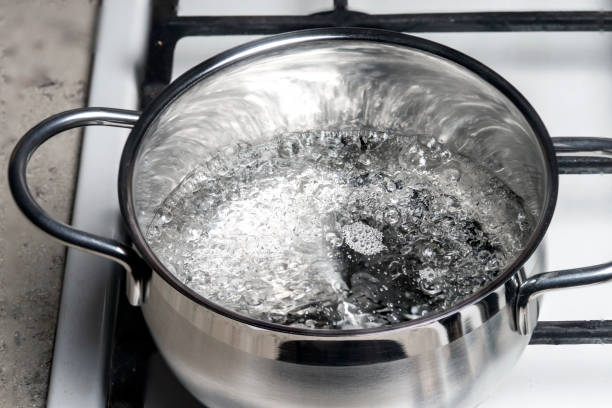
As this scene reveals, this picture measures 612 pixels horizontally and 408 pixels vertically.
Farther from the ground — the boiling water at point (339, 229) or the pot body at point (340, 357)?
the boiling water at point (339, 229)

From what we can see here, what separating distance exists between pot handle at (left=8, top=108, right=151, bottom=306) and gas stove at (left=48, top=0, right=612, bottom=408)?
2.6 inches

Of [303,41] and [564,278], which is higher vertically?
[303,41]

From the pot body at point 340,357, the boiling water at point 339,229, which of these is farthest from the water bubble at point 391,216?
the pot body at point 340,357

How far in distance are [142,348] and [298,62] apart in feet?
0.55

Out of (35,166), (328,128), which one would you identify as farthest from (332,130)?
(35,166)

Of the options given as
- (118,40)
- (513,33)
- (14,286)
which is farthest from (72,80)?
(513,33)

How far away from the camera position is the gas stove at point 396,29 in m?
0.40

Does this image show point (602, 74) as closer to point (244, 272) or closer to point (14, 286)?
point (244, 272)

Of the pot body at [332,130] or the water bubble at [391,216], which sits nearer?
the pot body at [332,130]

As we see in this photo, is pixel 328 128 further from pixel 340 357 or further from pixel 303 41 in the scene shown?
pixel 340 357

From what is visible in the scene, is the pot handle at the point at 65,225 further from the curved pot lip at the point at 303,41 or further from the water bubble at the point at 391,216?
the water bubble at the point at 391,216

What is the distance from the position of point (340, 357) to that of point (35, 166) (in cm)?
28

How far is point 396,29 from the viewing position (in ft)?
1.73

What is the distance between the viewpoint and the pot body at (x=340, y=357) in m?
0.30
